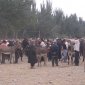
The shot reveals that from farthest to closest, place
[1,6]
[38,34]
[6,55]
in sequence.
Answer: [38,34] → [1,6] → [6,55]

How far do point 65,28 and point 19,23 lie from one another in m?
41.9

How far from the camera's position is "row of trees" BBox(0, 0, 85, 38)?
45344 mm

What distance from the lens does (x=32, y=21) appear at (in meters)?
54.1

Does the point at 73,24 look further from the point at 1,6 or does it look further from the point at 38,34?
the point at 1,6

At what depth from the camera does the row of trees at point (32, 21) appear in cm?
4534

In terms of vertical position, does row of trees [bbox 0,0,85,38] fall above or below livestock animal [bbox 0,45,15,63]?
above

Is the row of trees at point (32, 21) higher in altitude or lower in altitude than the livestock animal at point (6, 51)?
higher

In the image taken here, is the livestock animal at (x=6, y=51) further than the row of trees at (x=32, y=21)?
No

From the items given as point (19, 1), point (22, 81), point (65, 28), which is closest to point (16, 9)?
point (19, 1)

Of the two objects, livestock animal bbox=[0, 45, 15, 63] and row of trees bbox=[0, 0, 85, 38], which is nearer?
livestock animal bbox=[0, 45, 15, 63]

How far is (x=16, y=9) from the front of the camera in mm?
45438

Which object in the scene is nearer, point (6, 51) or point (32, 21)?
point (6, 51)

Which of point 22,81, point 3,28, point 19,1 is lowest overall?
point 22,81

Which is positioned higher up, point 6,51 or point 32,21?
point 32,21
